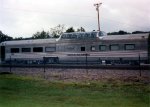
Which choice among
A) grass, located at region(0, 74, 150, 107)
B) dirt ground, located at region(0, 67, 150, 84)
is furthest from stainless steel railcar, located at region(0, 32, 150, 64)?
grass, located at region(0, 74, 150, 107)

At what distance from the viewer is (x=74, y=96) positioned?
10914 mm

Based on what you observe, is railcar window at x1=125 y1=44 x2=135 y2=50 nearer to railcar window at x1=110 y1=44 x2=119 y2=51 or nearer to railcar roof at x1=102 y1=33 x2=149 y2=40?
railcar roof at x1=102 y1=33 x2=149 y2=40

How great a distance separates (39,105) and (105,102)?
6.91 ft

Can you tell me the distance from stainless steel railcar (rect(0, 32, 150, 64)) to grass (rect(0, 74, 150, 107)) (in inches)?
537

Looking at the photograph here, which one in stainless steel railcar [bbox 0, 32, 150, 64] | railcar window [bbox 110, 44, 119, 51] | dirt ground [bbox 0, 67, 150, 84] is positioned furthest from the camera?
railcar window [bbox 110, 44, 119, 51]

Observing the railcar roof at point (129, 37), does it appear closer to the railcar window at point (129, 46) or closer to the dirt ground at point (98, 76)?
the railcar window at point (129, 46)

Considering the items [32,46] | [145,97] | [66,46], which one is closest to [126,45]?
[66,46]

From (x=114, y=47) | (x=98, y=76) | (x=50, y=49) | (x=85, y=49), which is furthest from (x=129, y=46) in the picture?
(x=98, y=76)

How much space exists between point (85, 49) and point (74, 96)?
2066 cm

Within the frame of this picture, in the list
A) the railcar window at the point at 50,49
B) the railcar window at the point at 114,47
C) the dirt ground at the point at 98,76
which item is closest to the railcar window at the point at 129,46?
the railcar window at the point at 114,47

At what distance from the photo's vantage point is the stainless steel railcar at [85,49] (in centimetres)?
2892

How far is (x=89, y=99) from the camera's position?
10.2 m

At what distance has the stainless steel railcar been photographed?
2892cm

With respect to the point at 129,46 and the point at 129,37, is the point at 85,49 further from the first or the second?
the point at 129,37
